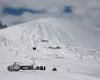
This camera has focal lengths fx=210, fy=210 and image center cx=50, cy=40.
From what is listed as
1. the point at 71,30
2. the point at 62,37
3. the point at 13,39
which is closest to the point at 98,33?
the point at 71,30

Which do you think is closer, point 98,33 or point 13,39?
point 13,39

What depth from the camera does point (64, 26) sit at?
307 feet

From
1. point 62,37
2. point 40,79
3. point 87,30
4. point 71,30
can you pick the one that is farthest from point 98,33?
point 40,79

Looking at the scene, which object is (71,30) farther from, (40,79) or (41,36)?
(40,79)

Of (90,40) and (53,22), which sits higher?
(53,22)

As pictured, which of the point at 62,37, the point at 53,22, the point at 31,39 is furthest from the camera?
the point at 53,22

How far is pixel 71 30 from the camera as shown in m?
90.4

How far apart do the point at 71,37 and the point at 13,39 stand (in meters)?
22.9

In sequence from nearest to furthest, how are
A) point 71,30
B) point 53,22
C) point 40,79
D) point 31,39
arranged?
point 40,79 < point 31,39 < point 71,30 < point 53,22

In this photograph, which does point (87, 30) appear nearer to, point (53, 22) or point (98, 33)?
point (98, 33)

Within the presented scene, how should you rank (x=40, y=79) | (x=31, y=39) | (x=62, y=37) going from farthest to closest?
(x=62, y=37) → (x=31, y=39) → (x=40, y=79)

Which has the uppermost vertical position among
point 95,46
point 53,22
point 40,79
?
point 53,22

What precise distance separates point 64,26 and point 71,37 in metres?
11.4

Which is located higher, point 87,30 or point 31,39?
point 87,30
